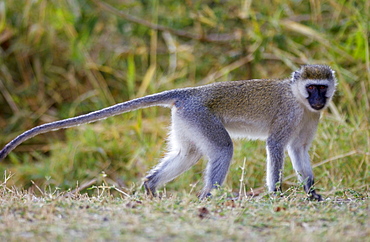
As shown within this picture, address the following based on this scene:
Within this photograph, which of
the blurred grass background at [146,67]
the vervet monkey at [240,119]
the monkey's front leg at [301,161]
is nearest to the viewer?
the vervet monkey at [240,119]

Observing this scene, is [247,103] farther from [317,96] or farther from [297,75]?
[317,96]

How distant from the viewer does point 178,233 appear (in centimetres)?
327

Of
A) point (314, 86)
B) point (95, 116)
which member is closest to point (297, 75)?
point (314, 86)

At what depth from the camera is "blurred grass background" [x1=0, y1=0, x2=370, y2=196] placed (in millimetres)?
7785

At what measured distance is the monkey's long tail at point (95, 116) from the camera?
15.9 ft

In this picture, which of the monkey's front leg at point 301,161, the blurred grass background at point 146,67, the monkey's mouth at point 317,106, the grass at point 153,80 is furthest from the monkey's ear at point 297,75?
the blurred grass background at point 146,67

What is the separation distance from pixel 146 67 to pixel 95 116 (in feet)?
19.9

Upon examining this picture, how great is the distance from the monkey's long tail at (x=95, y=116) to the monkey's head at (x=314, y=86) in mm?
1306

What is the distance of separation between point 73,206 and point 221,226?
4.06 ft

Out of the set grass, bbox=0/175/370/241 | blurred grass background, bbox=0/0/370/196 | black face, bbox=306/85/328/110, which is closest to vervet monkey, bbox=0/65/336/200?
black face, bbox=306/85/328/110

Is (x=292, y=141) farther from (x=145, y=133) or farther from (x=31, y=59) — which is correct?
(x=31, y=59)

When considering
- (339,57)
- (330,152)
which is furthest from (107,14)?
(330,152)

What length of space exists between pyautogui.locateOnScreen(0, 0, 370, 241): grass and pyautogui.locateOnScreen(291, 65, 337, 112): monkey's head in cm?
89

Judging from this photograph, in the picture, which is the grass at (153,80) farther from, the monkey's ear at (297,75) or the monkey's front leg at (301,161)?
the monkey's ear at (297,75)
